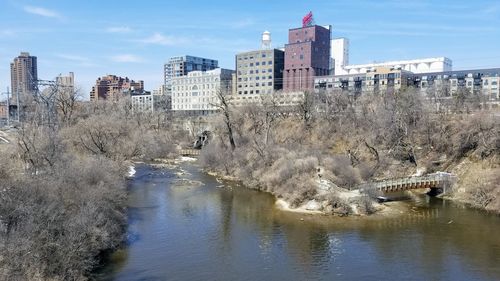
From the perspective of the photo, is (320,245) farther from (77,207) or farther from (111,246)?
(77,207)

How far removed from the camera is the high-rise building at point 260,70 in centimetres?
11725

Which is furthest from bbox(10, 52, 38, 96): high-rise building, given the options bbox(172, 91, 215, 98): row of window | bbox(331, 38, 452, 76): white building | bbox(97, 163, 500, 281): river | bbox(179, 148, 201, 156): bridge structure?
bbox(97, 163, 500, 281): river

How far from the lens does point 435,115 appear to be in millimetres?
67250

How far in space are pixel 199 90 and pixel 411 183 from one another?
97.2 metres

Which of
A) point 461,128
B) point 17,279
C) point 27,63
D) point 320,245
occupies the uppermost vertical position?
point 27,63

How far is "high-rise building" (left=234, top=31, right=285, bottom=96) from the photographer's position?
385 ft

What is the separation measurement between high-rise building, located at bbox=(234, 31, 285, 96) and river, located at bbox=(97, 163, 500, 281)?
7633cm

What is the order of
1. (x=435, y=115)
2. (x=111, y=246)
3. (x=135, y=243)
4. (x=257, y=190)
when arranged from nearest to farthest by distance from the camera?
(x=111, y=246), (x=135, y=243), (x=257, y=190), (x=435, y=115)

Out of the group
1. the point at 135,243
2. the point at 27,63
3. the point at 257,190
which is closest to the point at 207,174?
the point at 257,190

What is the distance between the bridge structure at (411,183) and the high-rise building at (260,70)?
72.2m

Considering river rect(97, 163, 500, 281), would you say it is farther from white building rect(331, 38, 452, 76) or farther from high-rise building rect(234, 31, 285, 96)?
white building rect(331, 38, 452, 76)

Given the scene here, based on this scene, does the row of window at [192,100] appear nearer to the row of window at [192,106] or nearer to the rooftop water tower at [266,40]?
the row of window at [192,106]

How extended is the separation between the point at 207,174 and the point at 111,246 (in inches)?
1373

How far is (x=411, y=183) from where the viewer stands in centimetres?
4472
